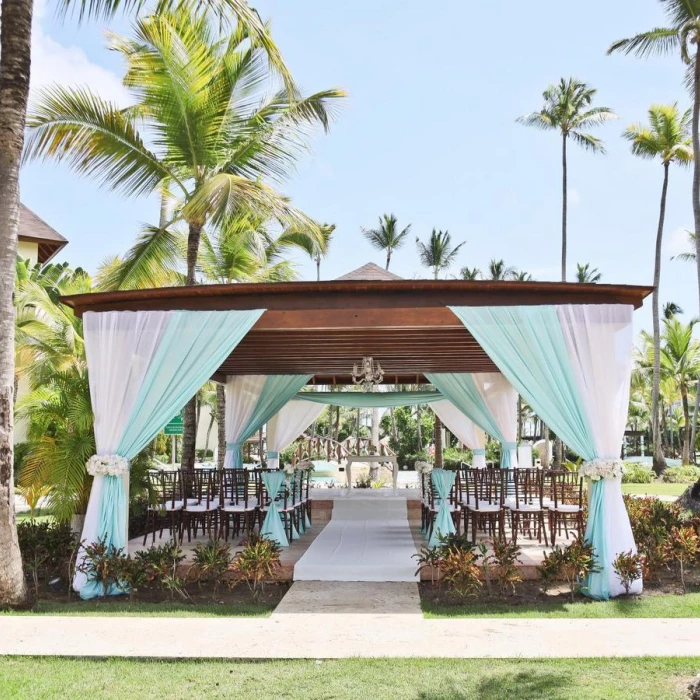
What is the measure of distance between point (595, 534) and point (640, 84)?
37.5ft

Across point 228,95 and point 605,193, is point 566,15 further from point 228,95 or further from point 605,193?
point 605,193

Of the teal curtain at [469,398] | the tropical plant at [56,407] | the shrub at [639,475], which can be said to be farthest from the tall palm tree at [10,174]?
the shrub at [639,475]

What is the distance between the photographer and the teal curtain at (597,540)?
21.2 ft

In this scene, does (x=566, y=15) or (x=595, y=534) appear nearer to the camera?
(x=595, y=534)

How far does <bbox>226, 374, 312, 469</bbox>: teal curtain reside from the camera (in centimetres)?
1303

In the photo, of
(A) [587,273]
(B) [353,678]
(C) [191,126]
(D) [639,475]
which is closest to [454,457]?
(D) [639,475]

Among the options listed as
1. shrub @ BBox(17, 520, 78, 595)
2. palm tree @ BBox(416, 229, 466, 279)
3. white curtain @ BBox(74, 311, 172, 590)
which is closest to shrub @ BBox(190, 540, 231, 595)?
white curtain @ BBox(74, 311, 172, 590)

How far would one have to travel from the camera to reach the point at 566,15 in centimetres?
1057

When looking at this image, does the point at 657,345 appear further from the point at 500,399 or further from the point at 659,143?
the point at 500,399

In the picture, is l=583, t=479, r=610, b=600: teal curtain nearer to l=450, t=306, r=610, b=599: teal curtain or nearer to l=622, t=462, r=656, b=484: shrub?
l=450, t=306, r=610, b=599: teal curtain

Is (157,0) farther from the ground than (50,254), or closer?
closer

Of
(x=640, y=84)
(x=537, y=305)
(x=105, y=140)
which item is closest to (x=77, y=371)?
(x=105, y=140)

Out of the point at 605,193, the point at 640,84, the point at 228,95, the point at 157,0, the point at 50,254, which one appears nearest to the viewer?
the point at 157,0

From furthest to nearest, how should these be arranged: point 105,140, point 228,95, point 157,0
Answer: point 228,95 < point 105,140 < point 157,0
